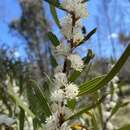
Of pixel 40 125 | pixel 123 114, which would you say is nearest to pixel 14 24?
pixel 123 114

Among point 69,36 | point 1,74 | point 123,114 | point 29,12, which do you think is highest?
point 29,12

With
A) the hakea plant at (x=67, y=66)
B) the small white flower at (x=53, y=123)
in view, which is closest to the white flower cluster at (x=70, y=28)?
the hakea plant at (x=67, y=66)

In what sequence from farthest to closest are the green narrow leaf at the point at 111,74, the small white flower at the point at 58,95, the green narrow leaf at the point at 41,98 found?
1. the green narrow leaf at the point at 41,98
2. the small white flower at the point at 58,95
3. the green narrow leaf at the point at 111,74

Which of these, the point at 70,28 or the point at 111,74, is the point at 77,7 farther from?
the point at 111,74

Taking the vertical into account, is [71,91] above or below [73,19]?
below

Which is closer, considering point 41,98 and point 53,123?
point 53,123

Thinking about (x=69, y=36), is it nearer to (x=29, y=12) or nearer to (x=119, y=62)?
(x=119, y=62)

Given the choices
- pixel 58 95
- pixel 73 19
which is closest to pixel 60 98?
pixel 58 95

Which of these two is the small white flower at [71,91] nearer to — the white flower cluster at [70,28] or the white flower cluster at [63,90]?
the white flower cluster at [63,90]

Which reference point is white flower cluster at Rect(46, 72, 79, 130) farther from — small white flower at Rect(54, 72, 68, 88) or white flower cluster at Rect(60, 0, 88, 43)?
white flower cluster at Rect(60, 0, 88, 43)
